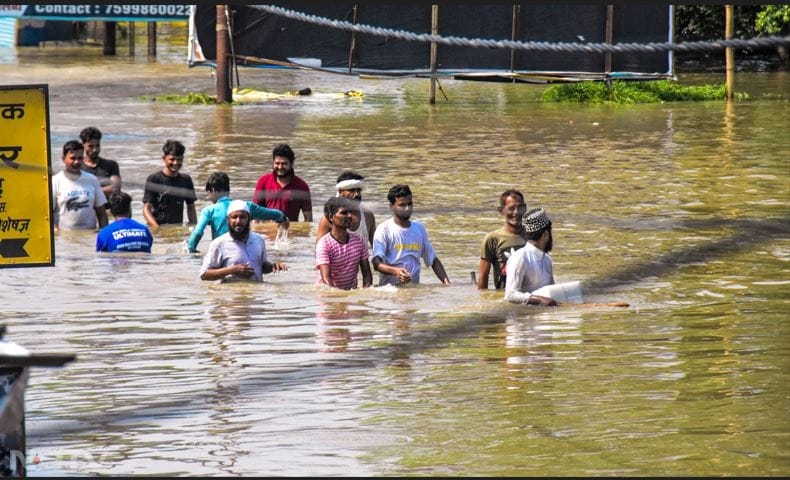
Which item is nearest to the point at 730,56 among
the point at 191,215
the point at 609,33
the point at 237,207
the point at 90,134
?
the point at 609,33

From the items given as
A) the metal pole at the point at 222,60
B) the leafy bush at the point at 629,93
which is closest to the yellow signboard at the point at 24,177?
the metal pole at the point at 222,60

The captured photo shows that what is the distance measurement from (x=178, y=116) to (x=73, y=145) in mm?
13016

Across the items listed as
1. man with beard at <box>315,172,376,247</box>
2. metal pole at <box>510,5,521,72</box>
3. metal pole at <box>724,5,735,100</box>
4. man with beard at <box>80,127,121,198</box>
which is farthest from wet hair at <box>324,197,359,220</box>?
metal pole at <box>510,5,521,72</box>

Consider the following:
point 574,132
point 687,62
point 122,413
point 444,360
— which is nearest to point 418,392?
point 444,360

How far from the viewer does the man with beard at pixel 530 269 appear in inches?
456

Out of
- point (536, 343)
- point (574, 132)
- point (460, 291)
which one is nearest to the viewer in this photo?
point (536, 343)

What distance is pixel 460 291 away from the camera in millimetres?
13180

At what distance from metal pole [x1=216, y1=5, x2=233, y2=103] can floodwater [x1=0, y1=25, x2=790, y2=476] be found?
555 centimetres

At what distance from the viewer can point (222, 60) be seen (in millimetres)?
29594

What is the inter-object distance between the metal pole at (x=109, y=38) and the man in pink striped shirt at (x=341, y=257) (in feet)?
104

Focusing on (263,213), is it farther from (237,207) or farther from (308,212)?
(308,212)

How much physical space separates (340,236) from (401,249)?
540 millimetres

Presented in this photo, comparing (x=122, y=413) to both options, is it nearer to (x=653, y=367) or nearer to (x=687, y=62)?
(x=653, y=367)

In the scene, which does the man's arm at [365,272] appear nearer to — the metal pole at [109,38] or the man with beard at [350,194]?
the man with beard at [350,194]
